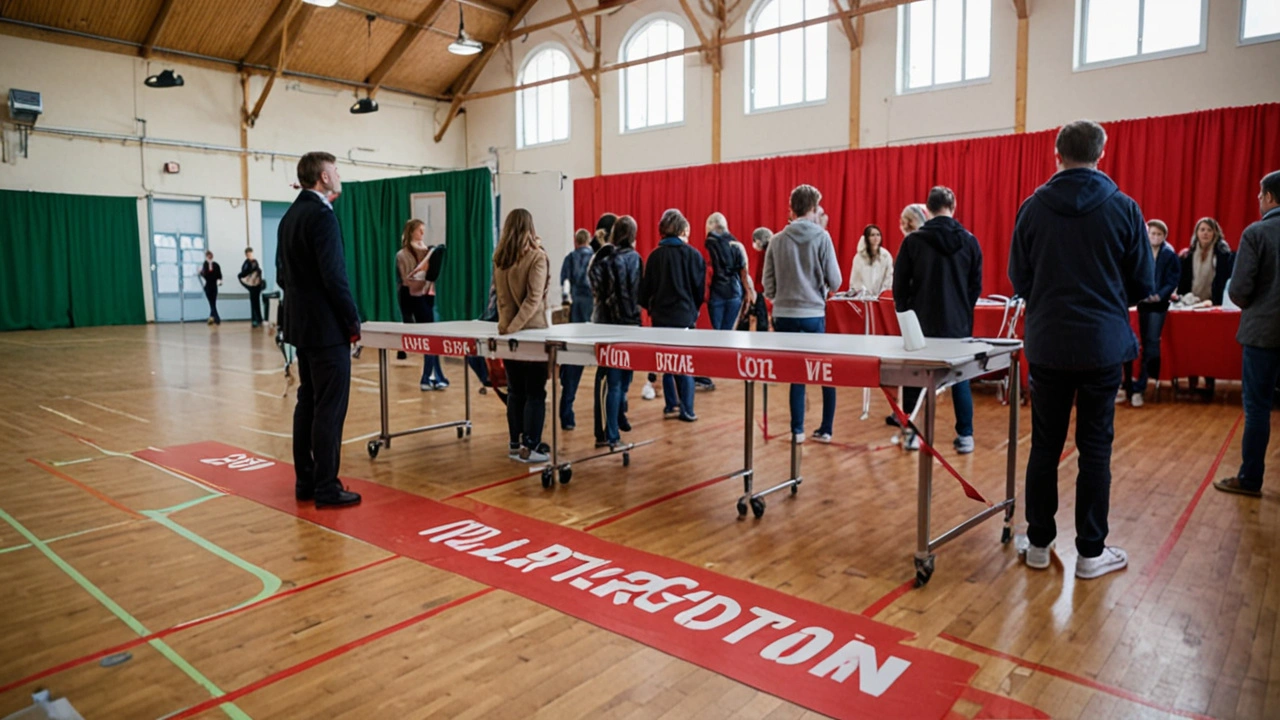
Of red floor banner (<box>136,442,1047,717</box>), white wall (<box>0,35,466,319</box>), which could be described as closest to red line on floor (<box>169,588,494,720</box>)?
red floor banner (<box>136,442,1047,717</box>)

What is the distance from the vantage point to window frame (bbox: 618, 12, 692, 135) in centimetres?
1278

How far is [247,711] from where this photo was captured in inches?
76.4

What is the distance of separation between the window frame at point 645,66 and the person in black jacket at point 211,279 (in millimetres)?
7187

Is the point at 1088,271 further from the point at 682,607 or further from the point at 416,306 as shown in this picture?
the point at 416,306

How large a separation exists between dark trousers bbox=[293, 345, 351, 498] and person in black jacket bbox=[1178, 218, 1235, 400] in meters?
6.16

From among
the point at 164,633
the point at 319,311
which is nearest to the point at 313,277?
the point at 319,311

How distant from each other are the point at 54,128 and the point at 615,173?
28.5ft

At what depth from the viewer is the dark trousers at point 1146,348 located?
612 cm

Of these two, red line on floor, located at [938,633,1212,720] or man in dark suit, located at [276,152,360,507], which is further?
man in dark suit, located at [276,152,360,507]

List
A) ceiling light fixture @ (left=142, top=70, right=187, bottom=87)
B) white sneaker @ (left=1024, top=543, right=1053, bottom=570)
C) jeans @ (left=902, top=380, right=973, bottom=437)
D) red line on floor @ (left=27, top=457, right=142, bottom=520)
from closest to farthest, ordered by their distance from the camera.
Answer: white sneaker @ (left=1024, top=543, right=1053, bottom=570) → red line on floor @ (left=27, top=457, right=142, bottom=520) → jeans @ (left=902, top=380, right=973, bottom=437) → ceiling light fixture @ (left=142, top=70, right=187, bottom=87)

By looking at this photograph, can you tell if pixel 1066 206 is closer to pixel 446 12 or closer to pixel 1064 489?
pixel 1064 489

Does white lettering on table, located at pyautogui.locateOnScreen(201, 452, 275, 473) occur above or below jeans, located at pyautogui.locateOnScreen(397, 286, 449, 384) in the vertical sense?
below

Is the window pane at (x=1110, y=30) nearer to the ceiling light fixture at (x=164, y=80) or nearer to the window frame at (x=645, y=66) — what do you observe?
Result: the window frame at (x=645, y=66)

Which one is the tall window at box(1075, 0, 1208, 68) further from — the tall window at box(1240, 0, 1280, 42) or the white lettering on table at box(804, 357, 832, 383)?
the white lettering on table at box(804, 357, 832, 383)
